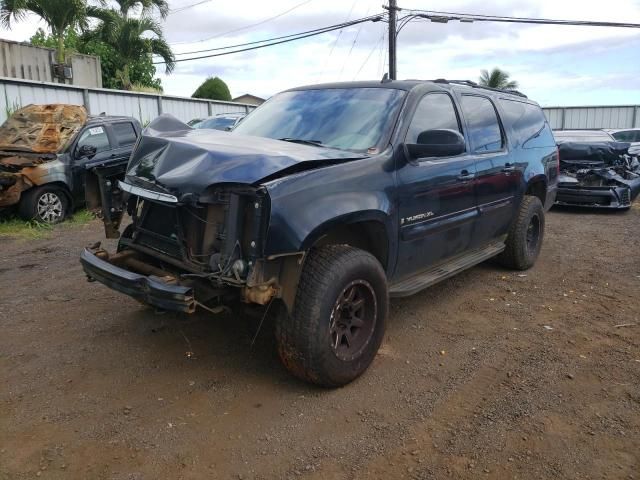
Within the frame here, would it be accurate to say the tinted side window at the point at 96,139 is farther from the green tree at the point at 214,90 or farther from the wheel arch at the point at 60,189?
the green tree at the point at 214,90

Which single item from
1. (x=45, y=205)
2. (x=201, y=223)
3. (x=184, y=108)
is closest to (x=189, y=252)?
(x=201, y=223)

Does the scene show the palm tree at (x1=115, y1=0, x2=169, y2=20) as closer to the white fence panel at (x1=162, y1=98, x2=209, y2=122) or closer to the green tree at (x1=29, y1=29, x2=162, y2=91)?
the green tree at (x1=29, y1=29, x2=162, y2=91)

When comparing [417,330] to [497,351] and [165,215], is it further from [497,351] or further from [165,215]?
[165,215]

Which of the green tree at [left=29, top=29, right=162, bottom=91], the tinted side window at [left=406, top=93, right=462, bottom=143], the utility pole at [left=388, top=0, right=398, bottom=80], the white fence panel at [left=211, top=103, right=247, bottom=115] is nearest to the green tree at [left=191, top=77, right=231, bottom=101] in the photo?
the green tree at [left=29, top=29, right=162, bottom=91]

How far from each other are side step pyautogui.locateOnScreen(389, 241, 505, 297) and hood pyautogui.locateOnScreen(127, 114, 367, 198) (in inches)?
41.3

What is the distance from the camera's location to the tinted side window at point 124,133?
986 cm

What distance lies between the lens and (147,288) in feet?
10.5

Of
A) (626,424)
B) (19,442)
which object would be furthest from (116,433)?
(626,424)

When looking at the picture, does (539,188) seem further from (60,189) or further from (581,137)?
(60,189)

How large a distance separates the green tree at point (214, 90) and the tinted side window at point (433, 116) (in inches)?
996

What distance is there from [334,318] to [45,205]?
7.14 meters

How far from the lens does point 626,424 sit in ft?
10.3

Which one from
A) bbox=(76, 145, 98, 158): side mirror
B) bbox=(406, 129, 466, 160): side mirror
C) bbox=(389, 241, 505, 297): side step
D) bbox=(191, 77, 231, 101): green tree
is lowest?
bbox=(389, 241, 505, 297): side step

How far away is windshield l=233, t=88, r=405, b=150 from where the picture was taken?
4.05 m
